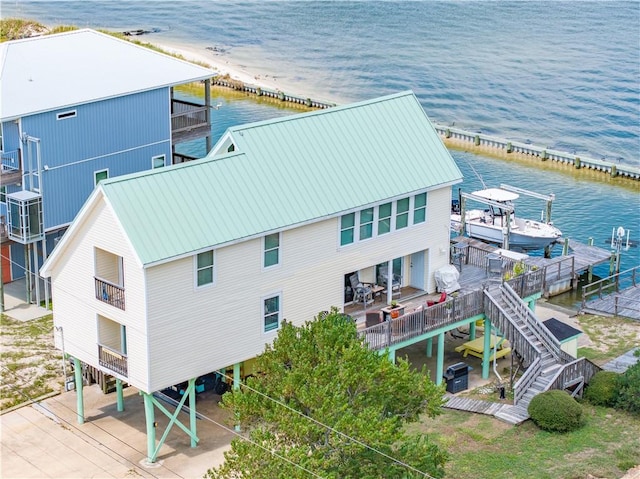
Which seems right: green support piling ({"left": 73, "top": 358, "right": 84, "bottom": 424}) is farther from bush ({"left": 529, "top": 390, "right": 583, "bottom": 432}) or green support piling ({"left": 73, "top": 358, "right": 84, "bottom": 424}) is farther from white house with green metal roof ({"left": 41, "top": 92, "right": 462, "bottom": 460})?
bush ({"left": 529, "top": 390, "right": 583, "bottom": 432})

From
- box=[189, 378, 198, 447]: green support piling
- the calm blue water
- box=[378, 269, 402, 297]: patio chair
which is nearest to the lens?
box=[189, 378, 198, 447]: green support piling

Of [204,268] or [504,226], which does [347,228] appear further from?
[504,226]

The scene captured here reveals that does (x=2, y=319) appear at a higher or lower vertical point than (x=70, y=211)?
lower

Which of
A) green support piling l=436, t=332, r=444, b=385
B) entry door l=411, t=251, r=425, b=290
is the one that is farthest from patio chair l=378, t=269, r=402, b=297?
green support piling l=436, t=332, r=444, b=385

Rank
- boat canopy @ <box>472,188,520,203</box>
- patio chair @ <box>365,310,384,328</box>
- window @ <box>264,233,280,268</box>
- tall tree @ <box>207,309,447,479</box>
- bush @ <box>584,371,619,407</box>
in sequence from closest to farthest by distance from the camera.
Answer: tall tree @ <box>207,309,447,479</box> < window @ <box>264,233,280,268</box> < bush @ <box>584,371,619,407</box> < patio chair @ <box>365,310,384,328</box> < boat canopy @ <box>472,188,520,203</box>

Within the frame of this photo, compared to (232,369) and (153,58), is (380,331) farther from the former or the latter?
(153,58)

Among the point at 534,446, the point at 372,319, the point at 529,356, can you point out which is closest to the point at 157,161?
the point at 372,319

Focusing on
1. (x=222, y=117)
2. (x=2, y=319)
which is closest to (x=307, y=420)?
(x=2, y=319)

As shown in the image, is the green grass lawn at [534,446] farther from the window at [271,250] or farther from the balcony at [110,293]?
the balcony at [110,293]
